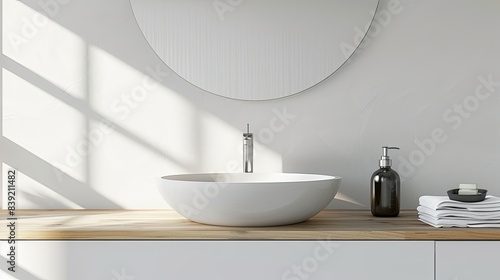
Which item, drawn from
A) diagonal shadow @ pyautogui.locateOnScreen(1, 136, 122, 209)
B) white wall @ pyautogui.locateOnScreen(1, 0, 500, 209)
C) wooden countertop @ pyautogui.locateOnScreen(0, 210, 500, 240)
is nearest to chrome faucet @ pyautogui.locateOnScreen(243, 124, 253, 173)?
white wall @ pyautogui.locateOnScreen(1, 0, 500, 209)

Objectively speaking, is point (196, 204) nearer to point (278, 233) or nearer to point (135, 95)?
point (278, 233)

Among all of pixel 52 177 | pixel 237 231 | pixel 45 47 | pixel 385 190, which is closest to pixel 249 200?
pixel 237 231

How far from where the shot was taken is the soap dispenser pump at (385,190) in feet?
6.28

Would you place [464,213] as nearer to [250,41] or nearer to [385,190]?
[385,190]

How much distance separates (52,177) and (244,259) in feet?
2.79

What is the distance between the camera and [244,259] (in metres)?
1.63

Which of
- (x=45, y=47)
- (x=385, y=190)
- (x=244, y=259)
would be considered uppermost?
(x=45, y=47)

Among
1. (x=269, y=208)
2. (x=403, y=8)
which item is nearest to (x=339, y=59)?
(x=403, y=8)

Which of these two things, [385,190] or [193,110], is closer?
[385,190]

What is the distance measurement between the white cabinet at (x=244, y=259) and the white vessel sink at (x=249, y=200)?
0.07 m

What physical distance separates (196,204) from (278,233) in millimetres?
235

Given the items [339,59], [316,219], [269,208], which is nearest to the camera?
[269,208]

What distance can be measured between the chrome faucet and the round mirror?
6.4 inches

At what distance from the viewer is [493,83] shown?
6.89 feet
